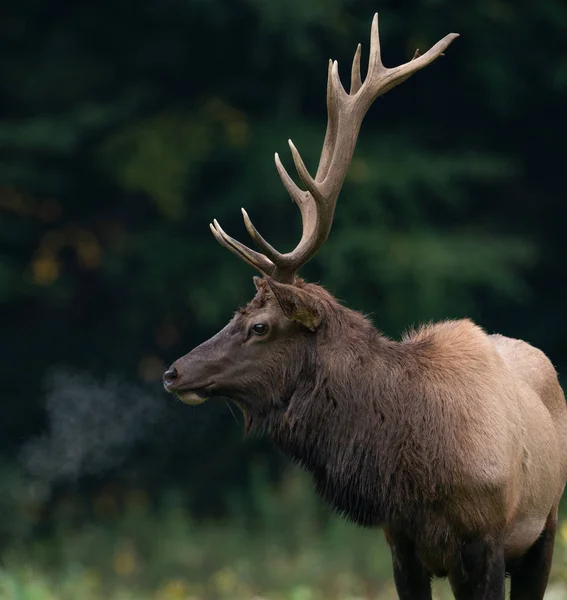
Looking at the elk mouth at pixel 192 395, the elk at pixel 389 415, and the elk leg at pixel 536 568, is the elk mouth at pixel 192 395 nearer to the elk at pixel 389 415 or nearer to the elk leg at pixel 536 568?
the elk at pixel 389 415

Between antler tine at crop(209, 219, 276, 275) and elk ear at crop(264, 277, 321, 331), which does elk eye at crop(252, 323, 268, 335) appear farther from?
antler tine at crop(209, 219, 276, 275)

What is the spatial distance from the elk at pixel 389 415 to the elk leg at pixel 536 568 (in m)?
0.24

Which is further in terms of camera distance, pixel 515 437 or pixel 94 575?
pixel 94 575

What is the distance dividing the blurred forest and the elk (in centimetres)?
775

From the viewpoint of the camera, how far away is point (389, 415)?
525 cm

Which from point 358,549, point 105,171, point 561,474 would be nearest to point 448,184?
point 105,171

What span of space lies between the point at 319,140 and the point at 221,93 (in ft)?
4.39

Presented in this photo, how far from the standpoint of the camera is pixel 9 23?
1431 centimetres

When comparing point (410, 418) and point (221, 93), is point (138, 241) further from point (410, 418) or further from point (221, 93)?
point (410, 418)

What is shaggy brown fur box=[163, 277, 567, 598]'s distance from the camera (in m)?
5.11

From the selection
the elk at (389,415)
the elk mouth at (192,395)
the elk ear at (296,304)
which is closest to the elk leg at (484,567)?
the elk at (389,415)

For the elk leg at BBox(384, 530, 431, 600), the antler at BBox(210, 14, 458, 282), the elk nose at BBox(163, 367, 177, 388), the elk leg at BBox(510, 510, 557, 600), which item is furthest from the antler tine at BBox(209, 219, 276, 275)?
the elk leg at BBox(510, 510, 557, 600)

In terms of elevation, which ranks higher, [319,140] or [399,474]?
[319,140]

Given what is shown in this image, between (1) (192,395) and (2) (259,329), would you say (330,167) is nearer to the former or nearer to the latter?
(2) (259,329)
